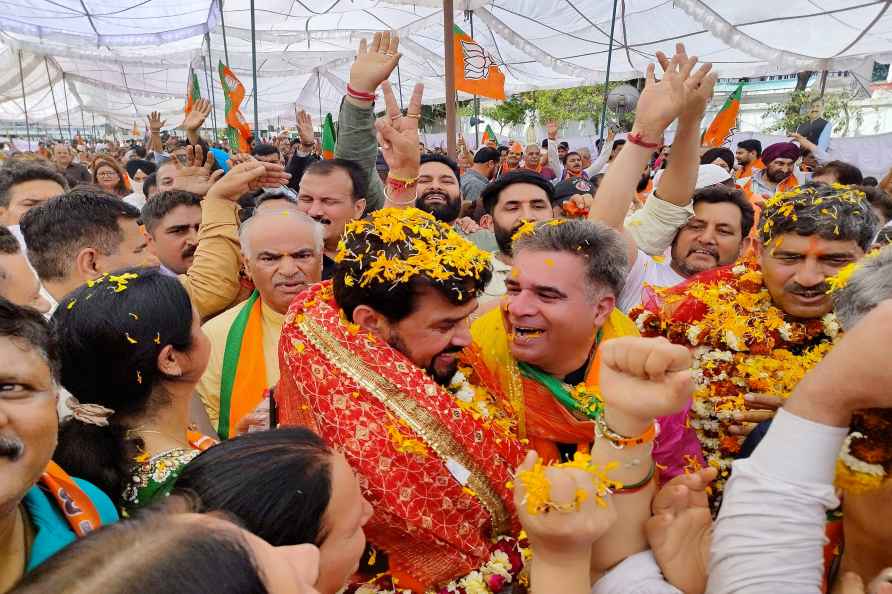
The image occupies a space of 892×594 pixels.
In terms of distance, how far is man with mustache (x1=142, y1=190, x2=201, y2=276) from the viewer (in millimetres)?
3727

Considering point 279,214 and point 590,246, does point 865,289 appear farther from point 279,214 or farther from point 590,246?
point 279,214

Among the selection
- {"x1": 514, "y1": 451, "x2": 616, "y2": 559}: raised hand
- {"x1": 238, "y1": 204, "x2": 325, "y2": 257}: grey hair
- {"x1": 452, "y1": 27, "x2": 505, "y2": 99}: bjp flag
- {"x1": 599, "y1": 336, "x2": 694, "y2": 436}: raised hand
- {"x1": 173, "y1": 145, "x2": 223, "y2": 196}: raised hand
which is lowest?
{"x1": 514, "y1": 451, "x2": 616, "y2": 559}: raised hand

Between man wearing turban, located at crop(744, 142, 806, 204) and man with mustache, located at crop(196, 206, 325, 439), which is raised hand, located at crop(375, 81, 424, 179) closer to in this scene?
man with mustache, located at crop(196, 206, 325, 439)

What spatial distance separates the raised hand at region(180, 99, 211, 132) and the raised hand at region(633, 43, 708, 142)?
14.2 feet

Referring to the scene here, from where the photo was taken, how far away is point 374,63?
3.75 m

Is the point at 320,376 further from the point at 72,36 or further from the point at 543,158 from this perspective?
the point at 72,36

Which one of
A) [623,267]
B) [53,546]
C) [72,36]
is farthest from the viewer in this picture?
[72,36]

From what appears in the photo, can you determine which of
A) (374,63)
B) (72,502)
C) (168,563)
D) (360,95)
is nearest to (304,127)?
(360,95)

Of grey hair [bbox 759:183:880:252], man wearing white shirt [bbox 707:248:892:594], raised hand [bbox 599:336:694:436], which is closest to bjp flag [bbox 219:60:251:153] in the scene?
grey hair [bbox 759:183:880:252]

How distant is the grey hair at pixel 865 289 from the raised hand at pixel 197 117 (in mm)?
5467

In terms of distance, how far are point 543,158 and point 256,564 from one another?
11260 millimetres

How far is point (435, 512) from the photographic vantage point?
165 centimetres

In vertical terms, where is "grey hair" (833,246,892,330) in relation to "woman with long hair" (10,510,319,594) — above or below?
above

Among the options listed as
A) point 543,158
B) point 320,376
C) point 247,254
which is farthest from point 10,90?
point 320,376
